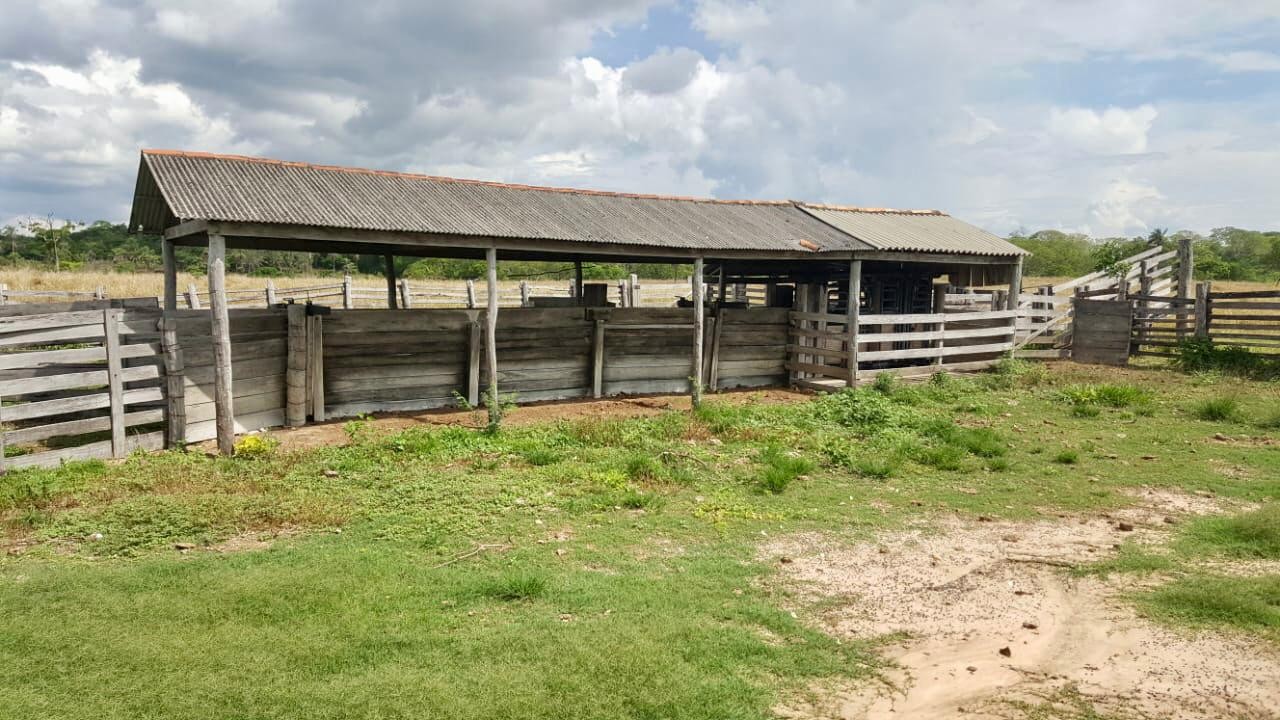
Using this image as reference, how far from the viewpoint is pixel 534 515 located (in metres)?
7.34

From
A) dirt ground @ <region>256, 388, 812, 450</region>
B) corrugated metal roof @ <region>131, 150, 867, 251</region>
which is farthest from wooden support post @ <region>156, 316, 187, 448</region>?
corrugated metal roof @ <region>131, 150, 867, 251</region>

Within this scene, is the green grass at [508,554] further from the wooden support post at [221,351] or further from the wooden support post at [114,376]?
the wooden support post at [114,376]

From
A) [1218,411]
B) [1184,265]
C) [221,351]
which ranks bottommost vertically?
[1218,411]

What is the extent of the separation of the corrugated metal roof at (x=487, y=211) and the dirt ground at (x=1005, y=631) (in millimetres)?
7611

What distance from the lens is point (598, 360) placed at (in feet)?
48.3

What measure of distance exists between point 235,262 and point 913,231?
5046 cm

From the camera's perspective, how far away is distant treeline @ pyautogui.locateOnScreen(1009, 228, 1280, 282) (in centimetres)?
4741

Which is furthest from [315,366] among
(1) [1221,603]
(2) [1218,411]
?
(2) [1218,411]

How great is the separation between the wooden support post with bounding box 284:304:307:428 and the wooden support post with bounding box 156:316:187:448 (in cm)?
174

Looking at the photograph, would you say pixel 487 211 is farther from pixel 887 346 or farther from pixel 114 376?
pixel 887 346

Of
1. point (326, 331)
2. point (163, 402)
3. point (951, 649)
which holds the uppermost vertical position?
point (326, 331)

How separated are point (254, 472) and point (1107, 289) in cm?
2238

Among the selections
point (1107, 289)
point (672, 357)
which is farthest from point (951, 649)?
point (1107, 289)

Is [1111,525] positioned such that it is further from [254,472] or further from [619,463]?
[254,472]
